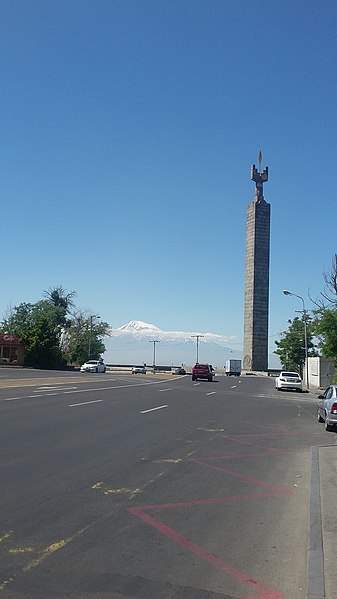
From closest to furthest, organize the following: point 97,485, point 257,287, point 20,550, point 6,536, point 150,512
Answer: point 20,550
point 6,536
point 150,512
point 97,485
point 257,287

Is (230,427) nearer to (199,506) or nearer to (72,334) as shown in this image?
(199,506)

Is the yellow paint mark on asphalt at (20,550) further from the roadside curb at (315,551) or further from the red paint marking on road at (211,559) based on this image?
the roadside curb at (315,551)

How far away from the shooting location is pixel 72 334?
11000cm

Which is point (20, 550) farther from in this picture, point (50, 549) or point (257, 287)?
point (257, 287)

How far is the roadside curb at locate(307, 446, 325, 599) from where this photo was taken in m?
5.46

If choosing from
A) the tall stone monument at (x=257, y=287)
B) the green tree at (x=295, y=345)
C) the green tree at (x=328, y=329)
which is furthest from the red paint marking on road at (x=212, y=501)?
the tall stone monument at (x=257, y=287)

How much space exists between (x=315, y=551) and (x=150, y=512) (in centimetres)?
233

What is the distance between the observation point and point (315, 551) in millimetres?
6484

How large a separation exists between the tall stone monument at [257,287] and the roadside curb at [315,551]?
99.0m

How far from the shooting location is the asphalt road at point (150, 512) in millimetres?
5645

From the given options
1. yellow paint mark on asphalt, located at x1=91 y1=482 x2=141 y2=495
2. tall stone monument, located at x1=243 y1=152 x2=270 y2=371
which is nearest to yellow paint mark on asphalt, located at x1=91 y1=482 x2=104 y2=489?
yellow paint mark on asphalt, located at x1=91 y1=482 x2=141 y2=495

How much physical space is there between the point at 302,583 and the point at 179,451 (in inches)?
296

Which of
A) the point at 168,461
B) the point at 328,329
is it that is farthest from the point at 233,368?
the point at 168,461

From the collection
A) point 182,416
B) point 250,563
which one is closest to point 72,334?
point 182,416
